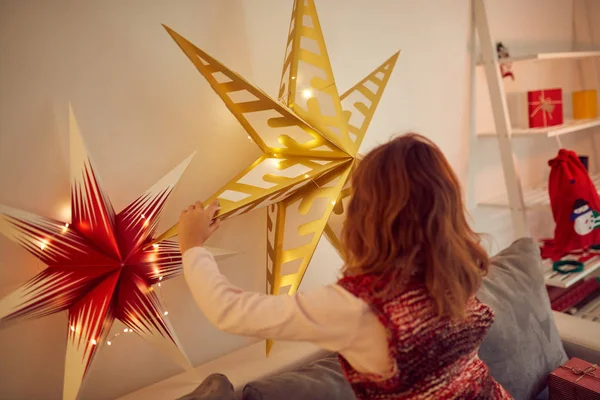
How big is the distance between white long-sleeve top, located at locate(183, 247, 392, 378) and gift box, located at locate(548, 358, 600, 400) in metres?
0.67

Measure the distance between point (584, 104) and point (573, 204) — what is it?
0.69 m

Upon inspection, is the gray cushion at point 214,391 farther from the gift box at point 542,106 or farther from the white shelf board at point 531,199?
the gift box at point 542,106

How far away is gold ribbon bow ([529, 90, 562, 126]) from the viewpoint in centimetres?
213

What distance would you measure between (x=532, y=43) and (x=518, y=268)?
1.38 m

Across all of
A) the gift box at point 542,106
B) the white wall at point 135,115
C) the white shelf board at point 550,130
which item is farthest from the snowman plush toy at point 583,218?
the white wall at point 135,115

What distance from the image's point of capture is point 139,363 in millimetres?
1248

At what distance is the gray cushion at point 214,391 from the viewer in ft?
3.29

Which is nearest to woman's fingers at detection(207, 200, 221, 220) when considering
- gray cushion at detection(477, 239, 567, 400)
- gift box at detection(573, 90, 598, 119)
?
gray cushion at detection(477, 239, 567, 400)

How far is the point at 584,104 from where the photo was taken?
238 centimetres

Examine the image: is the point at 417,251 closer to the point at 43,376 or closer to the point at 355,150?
the point at 355,150

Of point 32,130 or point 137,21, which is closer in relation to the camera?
point 32,130

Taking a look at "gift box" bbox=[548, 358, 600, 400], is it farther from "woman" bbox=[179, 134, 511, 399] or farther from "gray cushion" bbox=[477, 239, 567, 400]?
"woman" bbox=[179, 134, 511, 399]

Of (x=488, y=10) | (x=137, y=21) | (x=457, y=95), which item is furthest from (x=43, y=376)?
(x=488, y=10)

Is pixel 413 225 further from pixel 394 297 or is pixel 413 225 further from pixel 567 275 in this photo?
pixel 567 275
